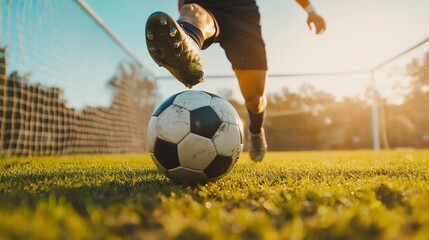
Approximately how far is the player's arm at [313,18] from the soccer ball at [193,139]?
1.55m

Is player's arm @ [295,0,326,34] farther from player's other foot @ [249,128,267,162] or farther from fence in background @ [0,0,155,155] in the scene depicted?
fence in background @ [0,0,155,155]

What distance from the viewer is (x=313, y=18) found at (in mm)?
3070

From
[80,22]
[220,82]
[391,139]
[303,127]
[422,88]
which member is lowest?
[391,139]

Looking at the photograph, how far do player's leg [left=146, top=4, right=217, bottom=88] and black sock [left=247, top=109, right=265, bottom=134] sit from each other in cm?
138

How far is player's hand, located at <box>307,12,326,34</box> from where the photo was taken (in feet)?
9.98

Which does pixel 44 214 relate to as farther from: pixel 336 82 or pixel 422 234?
pixel 336 82

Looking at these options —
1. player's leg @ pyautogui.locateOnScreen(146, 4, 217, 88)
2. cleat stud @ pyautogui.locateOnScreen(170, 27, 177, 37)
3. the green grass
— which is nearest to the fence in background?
player's leg @ pyautogui.locateOnScreen(146, 4, 217, 88)

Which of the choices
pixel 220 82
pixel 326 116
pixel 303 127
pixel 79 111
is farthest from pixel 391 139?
pixel 79 111

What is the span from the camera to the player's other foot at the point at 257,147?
384cm

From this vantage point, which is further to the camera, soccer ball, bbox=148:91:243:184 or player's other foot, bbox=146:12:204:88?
player's other foot, bbox=146:12:204:88

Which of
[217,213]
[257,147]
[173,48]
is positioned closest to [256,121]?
[257,147]

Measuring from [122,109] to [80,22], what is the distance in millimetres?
2928

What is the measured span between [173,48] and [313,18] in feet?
5.32

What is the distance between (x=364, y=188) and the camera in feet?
5.14
